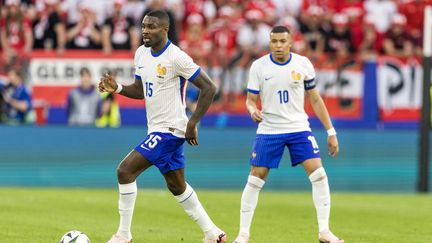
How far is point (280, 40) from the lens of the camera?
35.3ft

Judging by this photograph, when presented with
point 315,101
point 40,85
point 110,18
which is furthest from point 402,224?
point 110,18

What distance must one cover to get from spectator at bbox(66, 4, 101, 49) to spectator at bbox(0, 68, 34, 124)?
158 centimetres

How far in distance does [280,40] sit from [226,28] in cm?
1150

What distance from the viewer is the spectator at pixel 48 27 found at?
21.4 m

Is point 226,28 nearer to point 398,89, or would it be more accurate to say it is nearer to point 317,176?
point 398,89

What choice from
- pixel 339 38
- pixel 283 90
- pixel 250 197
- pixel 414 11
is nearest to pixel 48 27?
pixel 339 38

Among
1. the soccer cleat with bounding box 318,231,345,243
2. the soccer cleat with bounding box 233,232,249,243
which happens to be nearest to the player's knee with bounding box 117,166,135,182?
the soccer cleat with bounding box 233,232,249,243

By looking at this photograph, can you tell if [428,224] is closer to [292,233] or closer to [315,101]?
[292,233]

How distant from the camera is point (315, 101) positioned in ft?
35.9

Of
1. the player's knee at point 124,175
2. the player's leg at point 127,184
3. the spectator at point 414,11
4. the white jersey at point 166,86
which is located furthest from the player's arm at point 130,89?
the spectator at point 414,11

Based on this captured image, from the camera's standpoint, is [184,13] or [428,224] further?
[184,13]

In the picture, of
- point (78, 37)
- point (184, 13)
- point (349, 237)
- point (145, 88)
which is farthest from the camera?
point (184, 13)

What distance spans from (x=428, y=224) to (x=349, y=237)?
2.25 metres

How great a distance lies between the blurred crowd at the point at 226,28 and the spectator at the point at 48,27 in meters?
0.02
